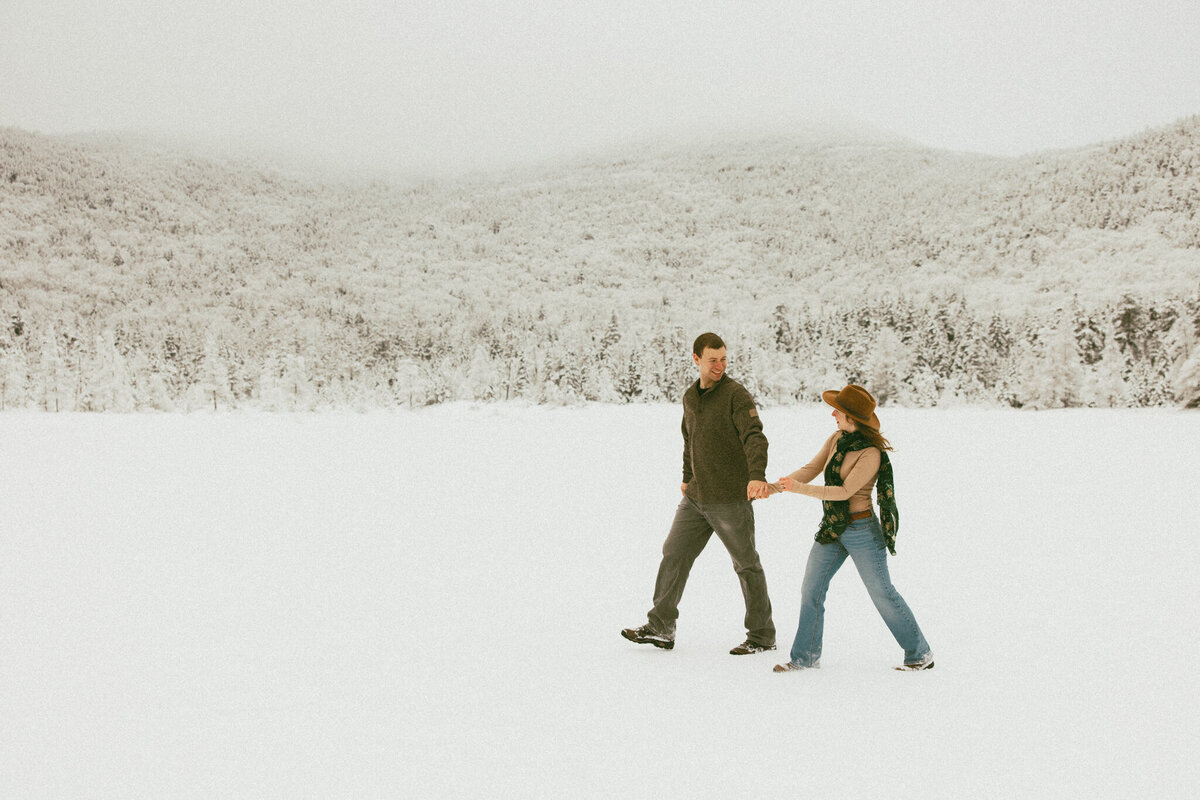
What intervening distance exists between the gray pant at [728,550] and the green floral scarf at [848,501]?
→ 0.56 metres

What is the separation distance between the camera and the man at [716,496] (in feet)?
16.1

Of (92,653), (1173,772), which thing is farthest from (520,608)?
(1173,772)

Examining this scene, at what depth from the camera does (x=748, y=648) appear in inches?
200

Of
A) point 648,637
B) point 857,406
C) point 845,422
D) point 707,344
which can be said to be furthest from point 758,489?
point 648,637

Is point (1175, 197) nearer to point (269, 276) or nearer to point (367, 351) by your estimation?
point (367, 351)

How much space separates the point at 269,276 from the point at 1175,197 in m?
207

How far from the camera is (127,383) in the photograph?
181ft

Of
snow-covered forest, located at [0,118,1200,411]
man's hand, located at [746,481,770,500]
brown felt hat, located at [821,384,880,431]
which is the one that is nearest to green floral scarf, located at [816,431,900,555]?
brown felt hat, located at [821,384,880,431]

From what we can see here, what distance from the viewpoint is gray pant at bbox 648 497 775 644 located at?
5004mm

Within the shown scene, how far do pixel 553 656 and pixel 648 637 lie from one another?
2.28ft

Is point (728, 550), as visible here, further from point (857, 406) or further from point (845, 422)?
point (857, 406)

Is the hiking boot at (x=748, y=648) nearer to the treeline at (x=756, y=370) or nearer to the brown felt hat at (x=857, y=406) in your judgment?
the brown felt hat at (x=857, y=406)

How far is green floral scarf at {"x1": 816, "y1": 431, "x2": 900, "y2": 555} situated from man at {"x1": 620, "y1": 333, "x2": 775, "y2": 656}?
47cm

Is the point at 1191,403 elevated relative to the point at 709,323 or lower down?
lower down
